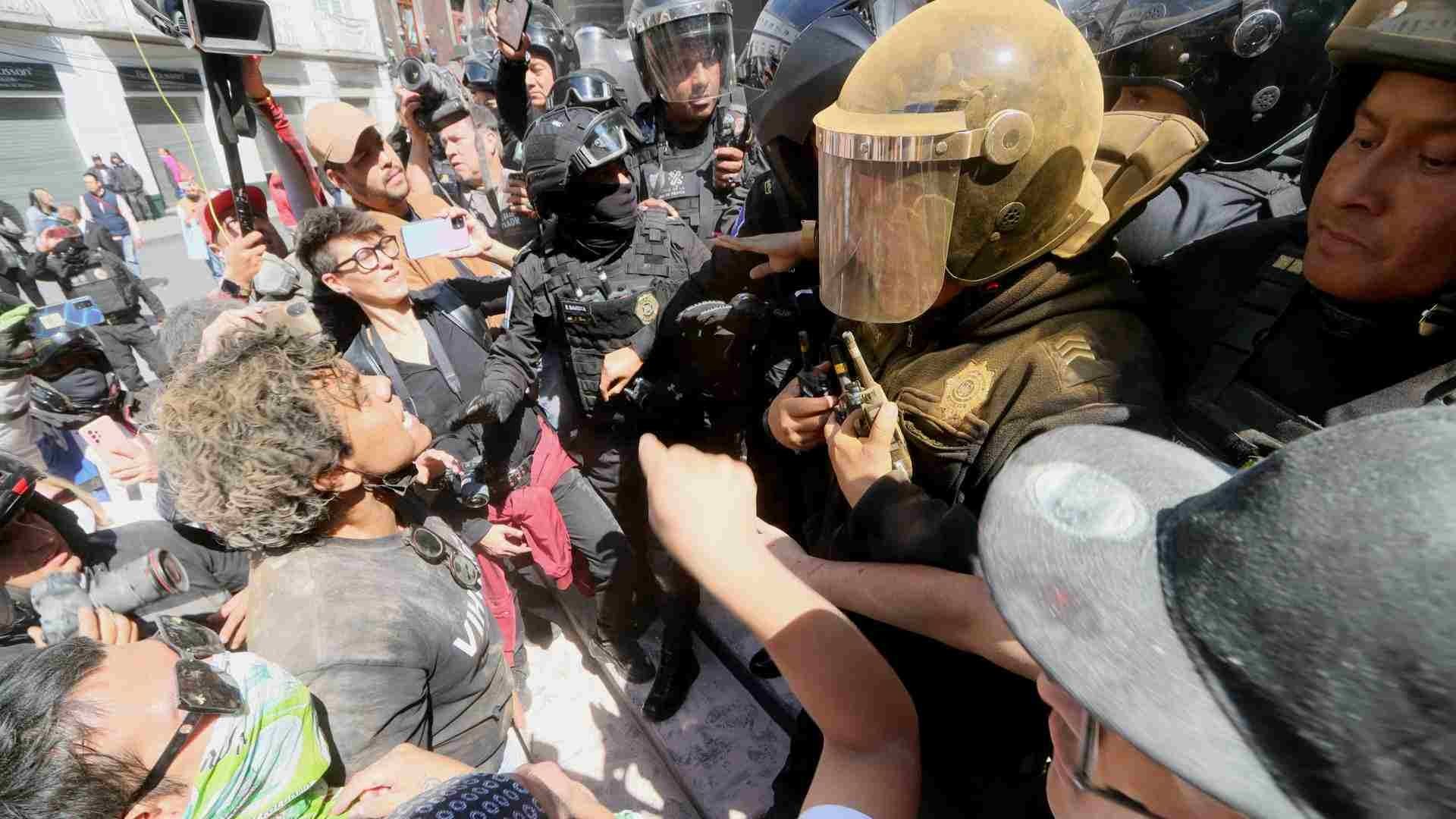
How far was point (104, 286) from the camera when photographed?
6.74 meters

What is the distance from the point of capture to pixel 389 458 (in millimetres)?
1954

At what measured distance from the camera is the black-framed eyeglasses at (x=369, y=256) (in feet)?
9.24

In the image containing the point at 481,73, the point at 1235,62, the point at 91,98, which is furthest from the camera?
the point at 91,98

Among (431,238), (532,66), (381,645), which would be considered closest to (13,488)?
(381,645)

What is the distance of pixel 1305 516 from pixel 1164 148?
4.13 feet

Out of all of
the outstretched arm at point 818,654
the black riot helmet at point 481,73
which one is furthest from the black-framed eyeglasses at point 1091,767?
the black riot helmet at point 481,73

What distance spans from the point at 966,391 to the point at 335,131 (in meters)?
3.83

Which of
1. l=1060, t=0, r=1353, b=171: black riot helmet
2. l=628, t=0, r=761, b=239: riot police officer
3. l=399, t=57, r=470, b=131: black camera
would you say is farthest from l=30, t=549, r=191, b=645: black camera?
l=399, t=57, r=470, b=131: black camera

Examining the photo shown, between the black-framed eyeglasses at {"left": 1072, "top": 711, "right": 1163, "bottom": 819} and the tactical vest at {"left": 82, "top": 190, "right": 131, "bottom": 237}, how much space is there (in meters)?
16.6

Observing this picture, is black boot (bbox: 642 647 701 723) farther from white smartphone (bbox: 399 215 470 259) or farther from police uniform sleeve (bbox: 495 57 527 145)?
police uniform sleeve (bbox: 495 57 527 145)

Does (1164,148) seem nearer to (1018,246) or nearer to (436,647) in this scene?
(1018,246)

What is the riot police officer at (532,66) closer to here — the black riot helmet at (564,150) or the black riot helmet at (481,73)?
the black riot helmet at (481,73)

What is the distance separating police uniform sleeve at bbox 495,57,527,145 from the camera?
20.1ft

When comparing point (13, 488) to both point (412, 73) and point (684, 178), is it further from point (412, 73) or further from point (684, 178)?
point (412, 73)
